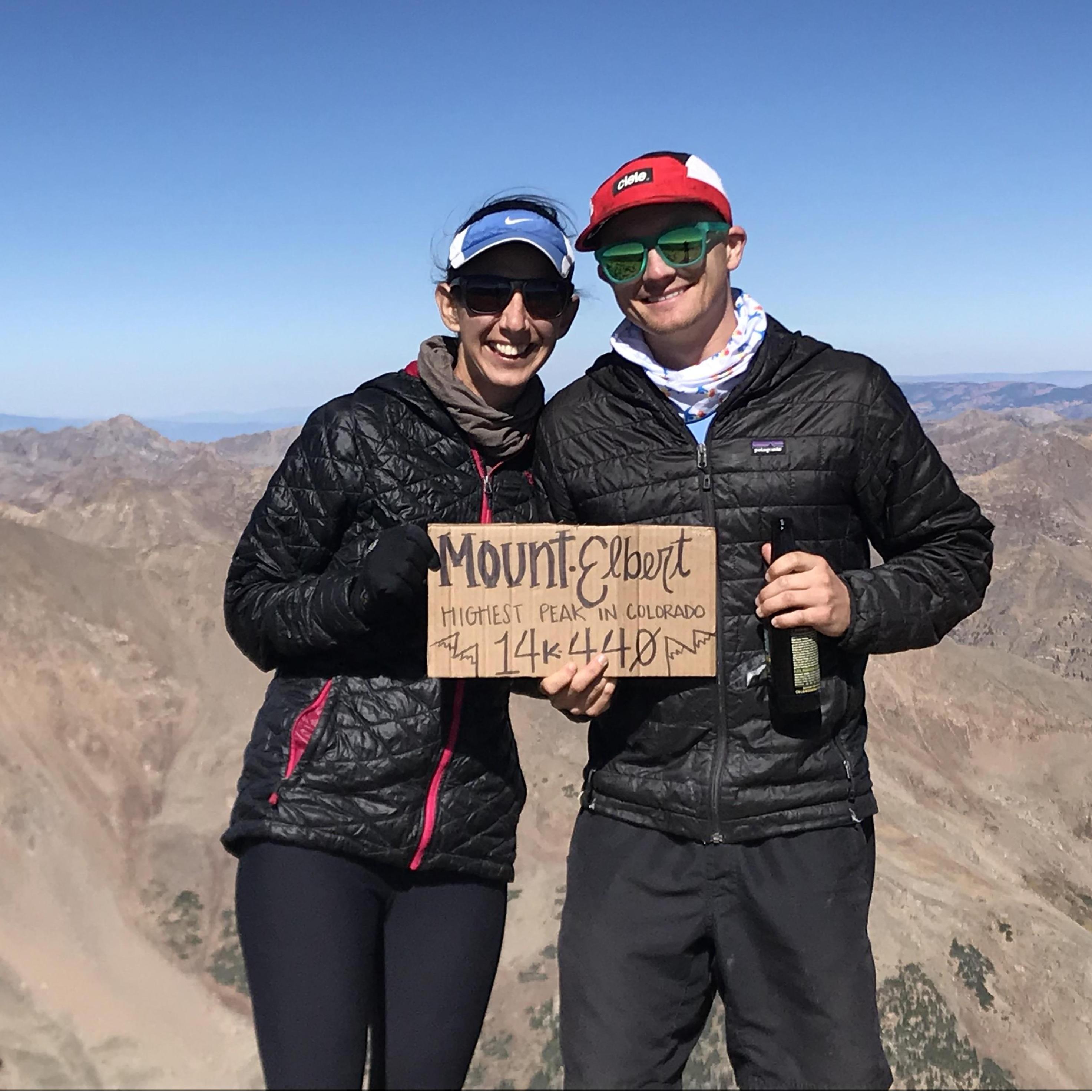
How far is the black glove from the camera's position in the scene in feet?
9.89

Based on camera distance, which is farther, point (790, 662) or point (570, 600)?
point (570, 600)

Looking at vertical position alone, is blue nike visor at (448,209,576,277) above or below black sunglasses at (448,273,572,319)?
above

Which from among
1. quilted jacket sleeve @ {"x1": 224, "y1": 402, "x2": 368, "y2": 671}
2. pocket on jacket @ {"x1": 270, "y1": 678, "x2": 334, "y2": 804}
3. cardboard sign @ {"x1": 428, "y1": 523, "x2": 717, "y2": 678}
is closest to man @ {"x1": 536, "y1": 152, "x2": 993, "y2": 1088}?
cardboard sign @ {"x1": 428, "y1": 523, "x2": 717, "y2": 678}

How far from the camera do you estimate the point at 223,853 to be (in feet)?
55.3

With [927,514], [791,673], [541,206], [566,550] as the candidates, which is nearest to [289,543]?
[566,550]

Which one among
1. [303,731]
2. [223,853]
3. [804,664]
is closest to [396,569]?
[303,731]

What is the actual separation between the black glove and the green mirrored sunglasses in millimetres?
1075

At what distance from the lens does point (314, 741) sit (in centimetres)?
322

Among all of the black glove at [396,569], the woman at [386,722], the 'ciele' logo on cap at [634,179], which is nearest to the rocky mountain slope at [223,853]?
the woman at [386,722]

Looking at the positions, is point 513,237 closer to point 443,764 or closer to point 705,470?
point 705,470

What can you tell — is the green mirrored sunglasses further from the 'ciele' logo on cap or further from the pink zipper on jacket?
the pink zipper on jacket

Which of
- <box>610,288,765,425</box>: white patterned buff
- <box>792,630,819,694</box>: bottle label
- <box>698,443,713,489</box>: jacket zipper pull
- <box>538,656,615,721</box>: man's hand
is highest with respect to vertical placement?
<box>610,288,765,425</box>: white patterned buff

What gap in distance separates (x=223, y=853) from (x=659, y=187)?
16.3 m

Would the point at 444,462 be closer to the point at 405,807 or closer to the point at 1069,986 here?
the point at 405,807
